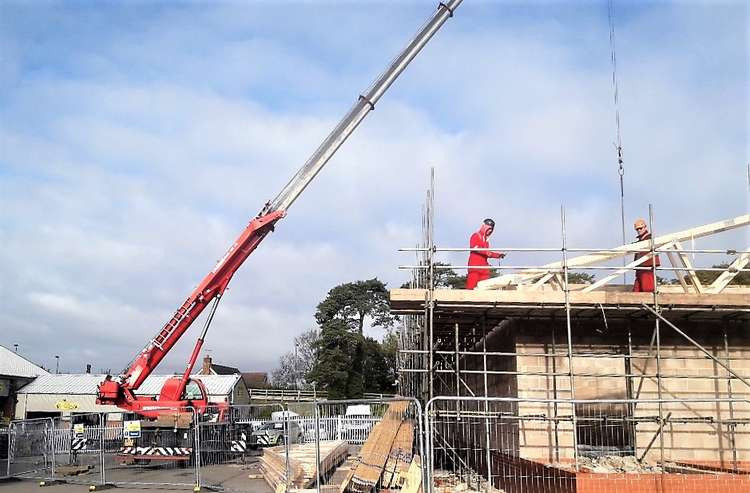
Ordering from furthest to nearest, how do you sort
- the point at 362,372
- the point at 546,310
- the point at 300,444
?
the point at 362,372 < the point at 300,444 < the point at 546,310

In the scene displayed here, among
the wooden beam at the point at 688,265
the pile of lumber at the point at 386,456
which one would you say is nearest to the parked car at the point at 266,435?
the pile of lumber at the point at 386,456

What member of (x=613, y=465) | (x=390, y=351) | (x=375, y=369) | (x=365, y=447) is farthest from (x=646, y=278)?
(x=390, y=351)

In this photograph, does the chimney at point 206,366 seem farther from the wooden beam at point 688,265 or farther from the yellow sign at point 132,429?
the wooden beam at point 688,265

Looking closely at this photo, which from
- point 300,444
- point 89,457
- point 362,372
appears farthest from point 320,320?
point 300,444

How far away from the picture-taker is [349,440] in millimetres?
13391

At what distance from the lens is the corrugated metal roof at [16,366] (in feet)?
162

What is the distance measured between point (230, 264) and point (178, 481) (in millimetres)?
6061

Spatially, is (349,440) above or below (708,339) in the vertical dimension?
below

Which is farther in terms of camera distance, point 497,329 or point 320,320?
point 320,320

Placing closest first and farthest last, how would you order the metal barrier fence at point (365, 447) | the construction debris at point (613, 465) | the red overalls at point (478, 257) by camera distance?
1. the construction debris at point (613, 465)
2. the metal barrier fence at point (365, 447)
3. the red overalls at point (478, 257)

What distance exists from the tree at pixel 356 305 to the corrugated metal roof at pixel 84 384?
9491 millimetres

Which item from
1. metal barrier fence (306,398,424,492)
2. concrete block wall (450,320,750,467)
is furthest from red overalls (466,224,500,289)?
metal barrier fence (306,398,424,492)

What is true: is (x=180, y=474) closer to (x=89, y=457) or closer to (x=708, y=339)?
(x=89, y=457)

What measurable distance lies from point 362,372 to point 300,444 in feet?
125
